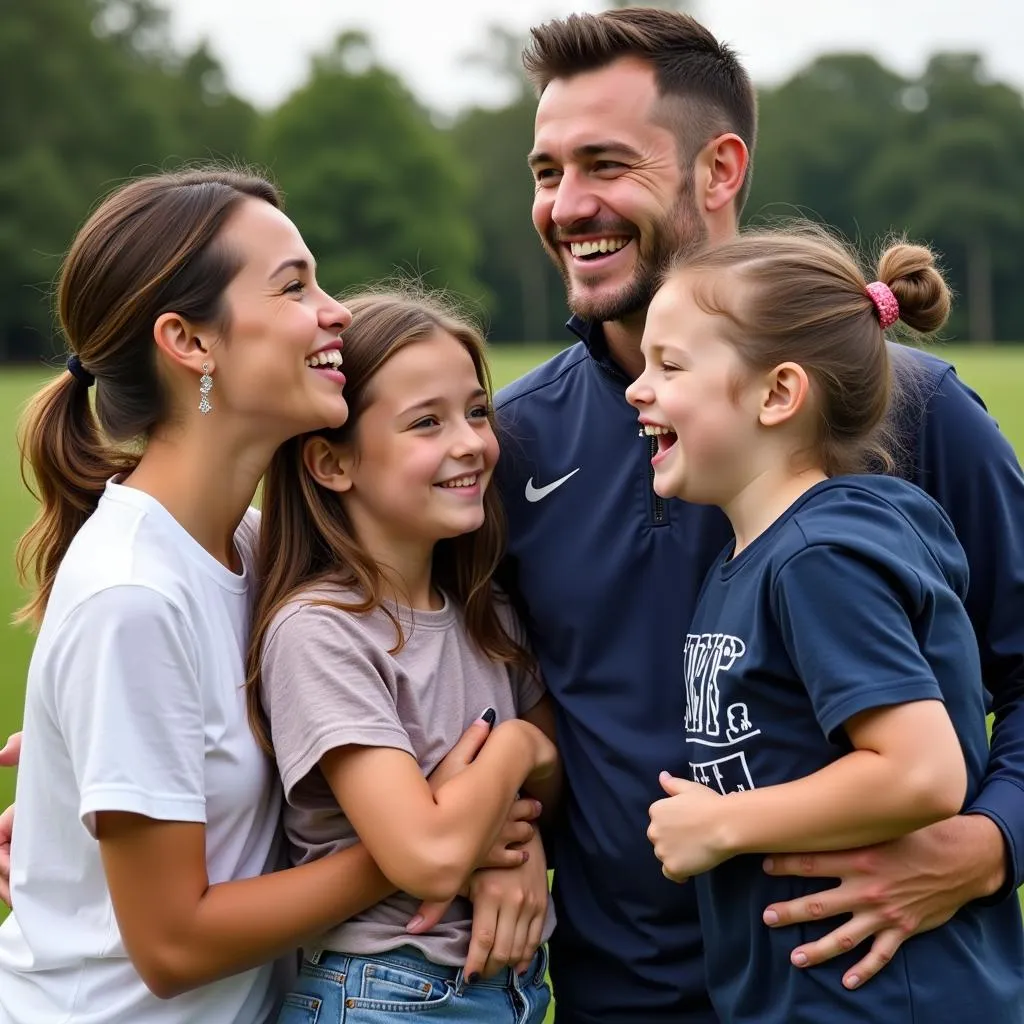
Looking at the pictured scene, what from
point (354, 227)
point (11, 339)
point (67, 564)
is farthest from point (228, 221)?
point (354, 227)

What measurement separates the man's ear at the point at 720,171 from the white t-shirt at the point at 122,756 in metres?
1.54

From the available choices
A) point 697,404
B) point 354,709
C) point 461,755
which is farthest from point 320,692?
point 697,404

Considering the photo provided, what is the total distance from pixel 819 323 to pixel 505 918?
52.3 inches

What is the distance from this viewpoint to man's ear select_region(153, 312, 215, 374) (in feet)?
9.74

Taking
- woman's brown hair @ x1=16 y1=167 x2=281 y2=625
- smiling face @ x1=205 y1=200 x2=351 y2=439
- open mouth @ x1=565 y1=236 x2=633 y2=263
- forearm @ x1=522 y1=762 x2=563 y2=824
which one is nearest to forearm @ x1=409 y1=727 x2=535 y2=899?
forearm @ x1=522 y1=762 x2=563 y2=824

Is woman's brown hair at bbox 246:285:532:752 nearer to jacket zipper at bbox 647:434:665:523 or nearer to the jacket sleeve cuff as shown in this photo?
jacket zipper at bbox 647:434:665:523

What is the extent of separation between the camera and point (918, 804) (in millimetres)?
2482

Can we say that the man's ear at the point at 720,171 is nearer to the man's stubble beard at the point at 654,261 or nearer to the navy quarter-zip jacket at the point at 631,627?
the man's stubble beard at the point at 654,261

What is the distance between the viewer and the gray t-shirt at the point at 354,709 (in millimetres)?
2811

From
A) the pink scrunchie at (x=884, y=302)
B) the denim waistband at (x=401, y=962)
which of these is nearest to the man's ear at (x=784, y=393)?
the pink scrunchie at (x=884, y=302)

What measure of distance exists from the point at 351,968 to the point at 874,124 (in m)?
74.1

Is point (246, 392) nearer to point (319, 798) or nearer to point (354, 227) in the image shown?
point (319, 798)

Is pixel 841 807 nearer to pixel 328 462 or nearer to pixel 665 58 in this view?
pixel 328 462

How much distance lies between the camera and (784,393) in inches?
111
